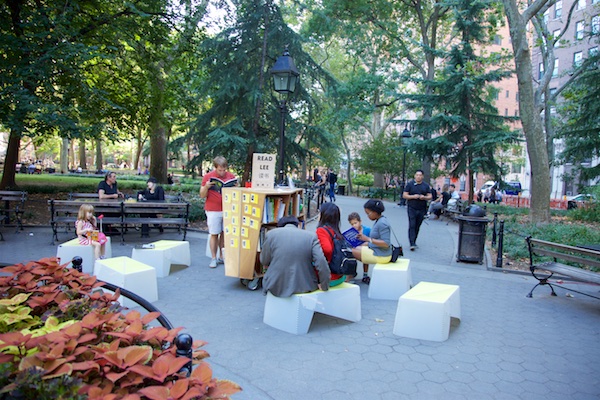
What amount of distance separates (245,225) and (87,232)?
3011 millimetres

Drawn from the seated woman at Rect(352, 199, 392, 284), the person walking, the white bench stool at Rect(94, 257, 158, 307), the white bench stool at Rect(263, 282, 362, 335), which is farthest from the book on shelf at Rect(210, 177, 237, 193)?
the person walking

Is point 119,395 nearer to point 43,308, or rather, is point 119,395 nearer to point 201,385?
point 201,385

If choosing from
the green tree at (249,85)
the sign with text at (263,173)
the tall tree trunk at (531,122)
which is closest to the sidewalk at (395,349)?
the sign with text at (263,173)

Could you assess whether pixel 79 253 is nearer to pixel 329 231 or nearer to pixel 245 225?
pixel 245 225

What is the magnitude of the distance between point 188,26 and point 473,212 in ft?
40.7

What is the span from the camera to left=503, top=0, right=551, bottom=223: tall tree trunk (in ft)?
48.9

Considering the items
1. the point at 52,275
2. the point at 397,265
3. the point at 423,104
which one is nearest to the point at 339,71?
the point at 423,104

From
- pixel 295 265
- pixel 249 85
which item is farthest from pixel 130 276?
pixel 249 85

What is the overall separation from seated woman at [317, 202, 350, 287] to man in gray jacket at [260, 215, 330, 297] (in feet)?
1.70

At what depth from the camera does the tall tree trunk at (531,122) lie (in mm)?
14914

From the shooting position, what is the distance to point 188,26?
16.8m

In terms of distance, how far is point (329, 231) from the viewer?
5.93 meters

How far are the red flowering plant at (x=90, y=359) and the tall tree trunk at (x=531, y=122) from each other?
15654mm

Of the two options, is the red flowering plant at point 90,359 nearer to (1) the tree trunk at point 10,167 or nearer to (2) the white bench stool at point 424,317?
(2) the white bench stool at point 424,317
